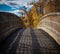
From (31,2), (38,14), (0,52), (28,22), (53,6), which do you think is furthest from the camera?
(28,22)

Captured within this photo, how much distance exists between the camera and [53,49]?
5758 millimetres

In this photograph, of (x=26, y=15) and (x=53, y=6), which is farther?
(x=26, y=15)

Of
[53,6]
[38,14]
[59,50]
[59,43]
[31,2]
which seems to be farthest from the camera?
[31,2]

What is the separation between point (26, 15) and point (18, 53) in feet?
127

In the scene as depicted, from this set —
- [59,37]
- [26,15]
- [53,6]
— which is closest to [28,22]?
[26,15]

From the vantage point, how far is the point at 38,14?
3797cm

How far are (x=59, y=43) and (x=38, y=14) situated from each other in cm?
3186

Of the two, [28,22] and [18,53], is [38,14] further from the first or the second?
[18,53]

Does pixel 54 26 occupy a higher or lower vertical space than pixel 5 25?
lower

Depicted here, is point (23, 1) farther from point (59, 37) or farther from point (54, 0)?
point (59, 37)

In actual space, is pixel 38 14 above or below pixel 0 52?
below

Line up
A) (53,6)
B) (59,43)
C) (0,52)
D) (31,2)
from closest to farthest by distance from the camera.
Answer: (0,52) < (59,43) < (53,6) < (31,2)

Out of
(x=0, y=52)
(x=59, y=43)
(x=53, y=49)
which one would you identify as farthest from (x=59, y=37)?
(x=0, y=52)

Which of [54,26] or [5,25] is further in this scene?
[54,26]
